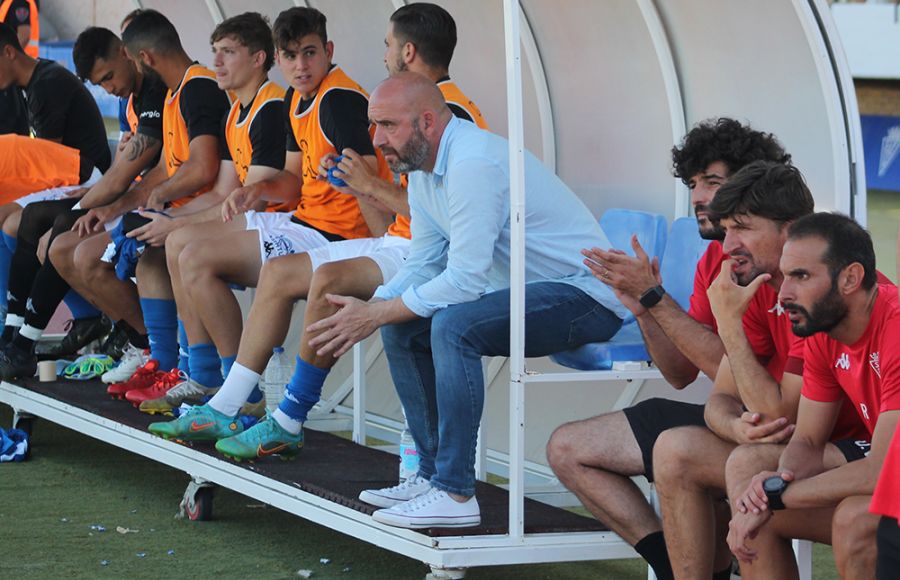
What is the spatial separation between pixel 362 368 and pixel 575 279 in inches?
72.4

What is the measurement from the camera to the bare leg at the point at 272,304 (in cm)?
509

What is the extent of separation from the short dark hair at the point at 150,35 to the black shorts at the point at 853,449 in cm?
409

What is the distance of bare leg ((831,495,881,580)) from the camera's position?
309cm

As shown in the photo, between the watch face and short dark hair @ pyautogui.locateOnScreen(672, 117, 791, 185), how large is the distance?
1119 mm

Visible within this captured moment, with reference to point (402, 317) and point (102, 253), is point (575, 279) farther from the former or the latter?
point (102, 253)

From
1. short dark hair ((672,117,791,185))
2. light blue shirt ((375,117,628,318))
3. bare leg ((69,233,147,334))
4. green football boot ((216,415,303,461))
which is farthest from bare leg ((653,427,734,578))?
bare leg ((69,233,147,334))

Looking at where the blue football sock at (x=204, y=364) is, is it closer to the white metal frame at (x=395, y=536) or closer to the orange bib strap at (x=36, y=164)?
the white metal frame at (x=395, y=536)

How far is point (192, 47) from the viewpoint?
7.93 m

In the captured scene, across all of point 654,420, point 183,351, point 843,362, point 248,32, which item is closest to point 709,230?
point 654,420

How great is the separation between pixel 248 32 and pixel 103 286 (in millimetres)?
1431

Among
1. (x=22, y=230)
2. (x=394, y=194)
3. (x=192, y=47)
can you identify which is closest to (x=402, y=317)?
(x=394, y=194)

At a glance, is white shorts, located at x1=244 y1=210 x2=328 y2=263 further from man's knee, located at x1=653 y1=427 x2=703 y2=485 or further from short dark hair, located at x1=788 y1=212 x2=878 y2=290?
short dark hair, located at x1=788 y1=212 x2=878 y2=290

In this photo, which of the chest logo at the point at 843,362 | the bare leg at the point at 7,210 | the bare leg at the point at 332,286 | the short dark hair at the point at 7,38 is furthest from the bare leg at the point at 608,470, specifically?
the short dark hair at the point at 7,38

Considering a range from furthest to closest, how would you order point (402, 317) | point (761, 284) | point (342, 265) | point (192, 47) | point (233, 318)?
point (192, 47)
point (233, 318)
point (342, 265)
point (402, 317)
point (761, 284)
